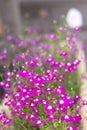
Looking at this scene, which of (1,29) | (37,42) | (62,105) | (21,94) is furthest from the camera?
(1,29)

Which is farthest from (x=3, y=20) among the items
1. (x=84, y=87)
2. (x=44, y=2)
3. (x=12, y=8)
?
(x=84, y=87)

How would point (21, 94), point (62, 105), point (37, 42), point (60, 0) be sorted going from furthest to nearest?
point (60, 0) < point (37, 42) < point (21, 94) < point (62, 105)

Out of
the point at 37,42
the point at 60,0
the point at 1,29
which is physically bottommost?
the point at 37,42

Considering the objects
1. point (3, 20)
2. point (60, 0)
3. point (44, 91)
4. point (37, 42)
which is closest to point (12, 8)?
point (3, 20)

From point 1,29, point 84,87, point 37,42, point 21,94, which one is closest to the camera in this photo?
point 21,94

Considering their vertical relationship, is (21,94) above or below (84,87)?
below

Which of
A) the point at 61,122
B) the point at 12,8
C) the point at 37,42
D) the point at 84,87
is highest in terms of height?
the point at 12,8

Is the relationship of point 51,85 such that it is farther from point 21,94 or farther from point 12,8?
point 12,8

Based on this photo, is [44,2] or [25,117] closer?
[25,117]

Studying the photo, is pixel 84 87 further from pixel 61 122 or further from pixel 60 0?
pixel 60 0
